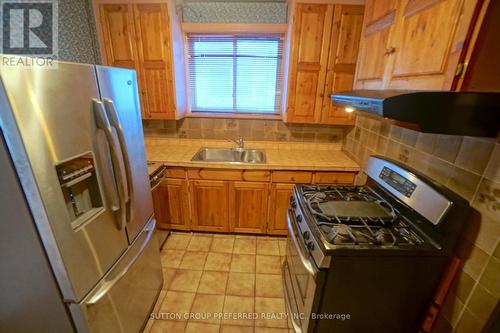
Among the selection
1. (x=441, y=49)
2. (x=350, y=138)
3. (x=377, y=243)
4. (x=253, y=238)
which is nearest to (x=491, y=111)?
(x=441, y=49)

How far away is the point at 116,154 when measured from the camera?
1.09 m

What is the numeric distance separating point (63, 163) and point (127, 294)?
2.90 ft

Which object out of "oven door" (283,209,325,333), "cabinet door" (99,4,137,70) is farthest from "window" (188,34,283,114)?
"oven door" (283,209,325,333)

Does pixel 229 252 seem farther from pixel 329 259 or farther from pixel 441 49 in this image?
pixel 441 49

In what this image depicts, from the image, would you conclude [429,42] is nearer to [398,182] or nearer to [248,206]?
[398,182]

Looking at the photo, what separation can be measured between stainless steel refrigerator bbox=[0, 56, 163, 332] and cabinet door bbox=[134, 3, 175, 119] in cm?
104

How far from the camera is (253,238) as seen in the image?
2508mm

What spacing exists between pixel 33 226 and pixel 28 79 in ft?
1.74

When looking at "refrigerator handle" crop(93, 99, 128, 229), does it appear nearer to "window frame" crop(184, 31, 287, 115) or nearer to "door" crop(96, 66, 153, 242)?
"door" crop(96, 66, 153, 242)

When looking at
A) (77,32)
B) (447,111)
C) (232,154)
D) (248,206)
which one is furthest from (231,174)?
(77,32)

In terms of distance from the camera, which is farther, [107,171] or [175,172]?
[175,172]

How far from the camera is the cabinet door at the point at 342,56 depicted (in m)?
2.03

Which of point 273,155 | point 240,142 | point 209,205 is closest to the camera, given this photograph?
point 209,205

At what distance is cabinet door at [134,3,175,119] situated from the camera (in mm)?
2086
